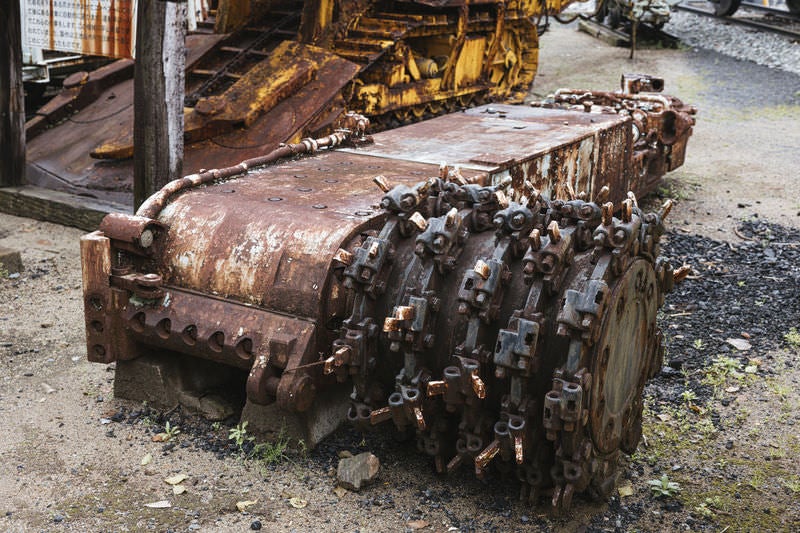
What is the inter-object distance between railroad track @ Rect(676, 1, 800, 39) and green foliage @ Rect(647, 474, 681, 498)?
14588mm

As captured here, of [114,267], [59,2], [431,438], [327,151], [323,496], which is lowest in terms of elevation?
[323,496]

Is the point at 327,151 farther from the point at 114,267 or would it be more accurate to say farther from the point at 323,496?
the point at 323,496

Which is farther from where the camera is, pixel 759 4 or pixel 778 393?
pixel 759 4

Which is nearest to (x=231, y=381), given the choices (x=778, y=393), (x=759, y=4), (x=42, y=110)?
(x=778, y=393)

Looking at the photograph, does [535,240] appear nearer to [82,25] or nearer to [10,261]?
[10,261]

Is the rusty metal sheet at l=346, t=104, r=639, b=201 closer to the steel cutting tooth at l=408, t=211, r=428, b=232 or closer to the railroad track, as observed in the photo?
the steel cutting tooth at l=408, t=211, r=428, b=232

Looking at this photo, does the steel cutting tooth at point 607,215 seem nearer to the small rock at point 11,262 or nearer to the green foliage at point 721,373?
the green foliage at point 721,373

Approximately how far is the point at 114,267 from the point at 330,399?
109cm

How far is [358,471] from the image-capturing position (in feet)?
11.8

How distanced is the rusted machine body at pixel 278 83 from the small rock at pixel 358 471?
150 inches

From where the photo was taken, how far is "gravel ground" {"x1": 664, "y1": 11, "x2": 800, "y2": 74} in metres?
15.4

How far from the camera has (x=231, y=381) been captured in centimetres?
435

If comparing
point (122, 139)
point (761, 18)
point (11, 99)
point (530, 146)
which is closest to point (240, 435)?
point (530, 146)

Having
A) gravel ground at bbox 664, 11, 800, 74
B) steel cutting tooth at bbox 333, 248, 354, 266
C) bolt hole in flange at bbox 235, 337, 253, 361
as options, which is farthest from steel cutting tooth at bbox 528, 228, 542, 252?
gravel ground at bbox 664, 11, 800, 74
